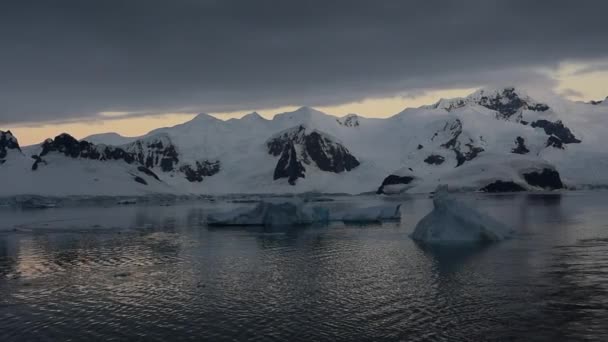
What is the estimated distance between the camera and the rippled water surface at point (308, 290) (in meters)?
22.3

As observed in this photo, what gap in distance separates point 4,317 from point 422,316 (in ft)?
59.6

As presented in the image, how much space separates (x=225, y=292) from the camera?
29.5 m

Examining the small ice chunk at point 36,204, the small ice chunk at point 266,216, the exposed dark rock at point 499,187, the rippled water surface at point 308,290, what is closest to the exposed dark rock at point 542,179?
the exposed dark rock at point 499,187

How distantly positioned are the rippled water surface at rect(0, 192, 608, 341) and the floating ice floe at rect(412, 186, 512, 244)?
1.79 m

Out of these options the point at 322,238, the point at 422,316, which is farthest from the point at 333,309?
the point at 322,238

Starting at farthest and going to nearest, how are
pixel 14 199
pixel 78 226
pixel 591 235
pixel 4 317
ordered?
pixel 14 199
pixel 78 226
pixel 591 235
pixel 4 317

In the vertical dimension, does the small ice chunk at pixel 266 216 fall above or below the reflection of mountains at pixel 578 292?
above

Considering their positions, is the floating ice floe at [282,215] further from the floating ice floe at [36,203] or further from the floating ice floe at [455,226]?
the floating ice floe at [36,203]

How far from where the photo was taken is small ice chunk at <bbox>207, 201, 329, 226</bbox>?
71.0m

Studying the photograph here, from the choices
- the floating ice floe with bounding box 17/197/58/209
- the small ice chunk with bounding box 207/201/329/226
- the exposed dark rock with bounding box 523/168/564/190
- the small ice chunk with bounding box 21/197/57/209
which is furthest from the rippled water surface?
the exposed dark rock with bounding box 523/168/564/190

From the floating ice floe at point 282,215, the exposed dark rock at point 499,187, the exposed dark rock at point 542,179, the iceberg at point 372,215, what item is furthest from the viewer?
the exposed dark rock at point 542,179

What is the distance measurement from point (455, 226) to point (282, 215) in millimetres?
29115

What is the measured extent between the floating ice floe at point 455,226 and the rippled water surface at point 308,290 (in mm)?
1792

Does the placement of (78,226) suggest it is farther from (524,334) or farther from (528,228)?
(524,334)
